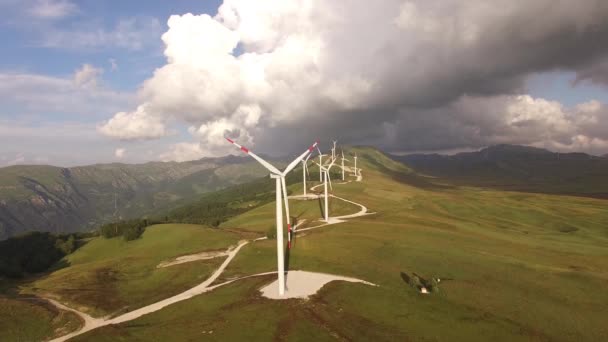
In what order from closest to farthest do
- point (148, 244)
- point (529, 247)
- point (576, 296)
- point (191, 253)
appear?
1. point (576, 296)
2. point (529, 247)
3. point (191, 253)
4. point (148, 244)

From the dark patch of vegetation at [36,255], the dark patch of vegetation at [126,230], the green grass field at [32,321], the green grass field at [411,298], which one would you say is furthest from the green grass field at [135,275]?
the green grass field at [411,298]

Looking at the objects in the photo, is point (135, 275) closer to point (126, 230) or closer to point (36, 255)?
point (126, 230)

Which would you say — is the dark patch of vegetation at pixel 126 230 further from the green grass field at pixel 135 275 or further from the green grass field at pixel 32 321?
the green grass field at pixel 32 321

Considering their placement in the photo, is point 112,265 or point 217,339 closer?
point 217,339

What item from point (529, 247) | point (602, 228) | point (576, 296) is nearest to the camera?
point (576, 296)

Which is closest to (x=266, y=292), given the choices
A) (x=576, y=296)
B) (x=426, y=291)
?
(x=426, y=291)

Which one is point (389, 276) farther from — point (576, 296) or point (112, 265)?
point (112, 265)

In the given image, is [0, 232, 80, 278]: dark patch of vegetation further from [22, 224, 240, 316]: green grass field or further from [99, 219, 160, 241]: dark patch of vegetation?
[99, 219, 160, 241]: dark patch of vegetation
